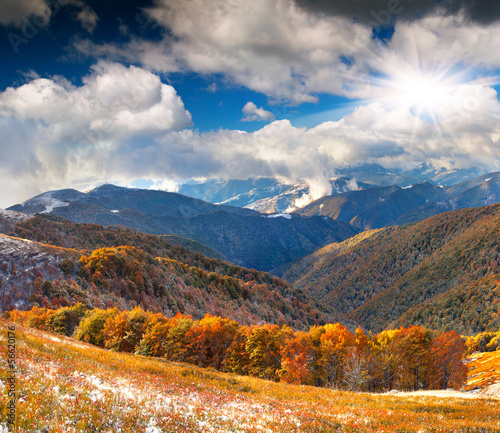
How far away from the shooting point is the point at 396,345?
78938mm

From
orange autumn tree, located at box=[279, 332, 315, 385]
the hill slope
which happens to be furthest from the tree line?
the hill slope

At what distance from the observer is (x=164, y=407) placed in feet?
49.0

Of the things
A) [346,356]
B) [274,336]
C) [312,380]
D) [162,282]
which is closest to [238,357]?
[274,336]

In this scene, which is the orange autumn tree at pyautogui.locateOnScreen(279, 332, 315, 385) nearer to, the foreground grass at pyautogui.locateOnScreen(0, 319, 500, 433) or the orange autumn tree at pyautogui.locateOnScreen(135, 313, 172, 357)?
the orange autumn tree at pyautogui.locateOnScreen(135, 313, 172, 357)

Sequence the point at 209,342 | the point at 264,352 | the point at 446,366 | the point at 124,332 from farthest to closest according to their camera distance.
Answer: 1. the point at 446,366
2. the point at 209,342
3. the point at 264,352
4. the point at 124,332

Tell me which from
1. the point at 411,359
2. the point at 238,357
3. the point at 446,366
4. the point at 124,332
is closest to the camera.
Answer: the point at 124,332

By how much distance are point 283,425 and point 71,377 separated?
12659 millimetres

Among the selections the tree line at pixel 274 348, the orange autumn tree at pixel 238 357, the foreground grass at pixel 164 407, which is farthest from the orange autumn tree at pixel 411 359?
the foreground grass at pixel 164 407

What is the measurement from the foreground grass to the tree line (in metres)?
39.5

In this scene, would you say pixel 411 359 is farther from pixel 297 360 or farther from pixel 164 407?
pixel 164 407

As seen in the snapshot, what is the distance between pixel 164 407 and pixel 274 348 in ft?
197

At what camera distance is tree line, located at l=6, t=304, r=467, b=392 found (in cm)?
6388

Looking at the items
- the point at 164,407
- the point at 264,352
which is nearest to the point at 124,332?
the point at 264,352

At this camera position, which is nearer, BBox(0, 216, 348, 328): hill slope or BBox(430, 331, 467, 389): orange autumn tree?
BBox(430, 331, 467, 389): orange autumn tree
